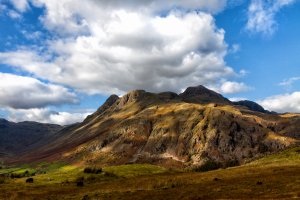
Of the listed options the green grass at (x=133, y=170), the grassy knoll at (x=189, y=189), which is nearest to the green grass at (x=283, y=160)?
the grassy knoll at (x=189, y=189)

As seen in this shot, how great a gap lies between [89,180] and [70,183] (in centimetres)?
707

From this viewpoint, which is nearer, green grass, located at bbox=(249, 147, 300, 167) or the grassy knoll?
the grassy knoll

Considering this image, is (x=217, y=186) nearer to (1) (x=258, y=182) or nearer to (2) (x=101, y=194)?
(1) (x=258, y=182)

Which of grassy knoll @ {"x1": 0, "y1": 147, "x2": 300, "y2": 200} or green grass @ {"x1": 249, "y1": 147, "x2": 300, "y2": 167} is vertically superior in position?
green grass @ {"x1": 249, "y1": 147, "x2": 300, "y2": 167}

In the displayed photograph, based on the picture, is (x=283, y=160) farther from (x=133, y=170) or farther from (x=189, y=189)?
(x=189, y=189)

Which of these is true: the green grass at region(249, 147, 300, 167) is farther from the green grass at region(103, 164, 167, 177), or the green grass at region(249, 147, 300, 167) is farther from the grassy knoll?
the green grass at region(103, 164, 167, 177)

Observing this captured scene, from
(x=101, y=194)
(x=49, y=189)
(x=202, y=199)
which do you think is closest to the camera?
(x=202, y=199)

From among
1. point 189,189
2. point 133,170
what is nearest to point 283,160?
point 133,170

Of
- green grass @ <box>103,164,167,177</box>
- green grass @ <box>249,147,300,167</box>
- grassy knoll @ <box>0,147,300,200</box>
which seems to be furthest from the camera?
green grass @ <box>103,164,167,177</box>

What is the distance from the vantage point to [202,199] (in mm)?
55344

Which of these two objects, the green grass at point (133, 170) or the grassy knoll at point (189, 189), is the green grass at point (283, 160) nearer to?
the grassy knoll at point (189, 189)

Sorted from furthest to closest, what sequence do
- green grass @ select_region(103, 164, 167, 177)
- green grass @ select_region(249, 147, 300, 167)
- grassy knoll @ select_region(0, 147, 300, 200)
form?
green grass @ select_region(103, 164, 167, 177)
green grass @ select_region(249, 147, 300, 167)
grassy knoll @ select_region(0, 147, 300, 200)

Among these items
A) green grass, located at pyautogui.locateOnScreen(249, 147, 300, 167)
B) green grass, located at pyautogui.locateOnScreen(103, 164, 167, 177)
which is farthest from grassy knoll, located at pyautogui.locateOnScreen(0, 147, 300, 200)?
green grass, located at pyautogui.locateOnScreen(103, 164, 167, 177)

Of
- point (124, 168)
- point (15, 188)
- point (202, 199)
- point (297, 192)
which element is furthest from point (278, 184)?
point (124, 168)
